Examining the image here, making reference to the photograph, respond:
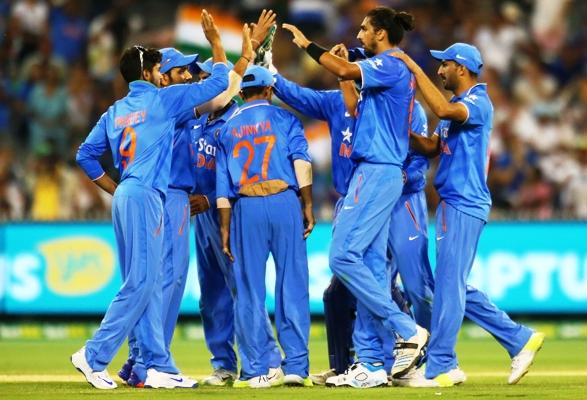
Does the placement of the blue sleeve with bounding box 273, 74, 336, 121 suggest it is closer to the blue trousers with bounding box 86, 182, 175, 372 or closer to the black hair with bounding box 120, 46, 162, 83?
the black hair with bounding box 120, 46, 162, 83

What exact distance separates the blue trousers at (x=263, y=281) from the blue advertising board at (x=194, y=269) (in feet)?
18.9

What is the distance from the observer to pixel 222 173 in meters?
10.3

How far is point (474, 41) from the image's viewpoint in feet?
63.7

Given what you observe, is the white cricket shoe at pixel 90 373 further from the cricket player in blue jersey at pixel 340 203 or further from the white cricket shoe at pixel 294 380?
the cricket player in blue jersey at pixel 340 203

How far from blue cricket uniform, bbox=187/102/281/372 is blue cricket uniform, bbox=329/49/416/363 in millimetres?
1284

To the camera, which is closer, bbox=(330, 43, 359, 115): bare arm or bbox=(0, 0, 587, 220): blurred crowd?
bbox=(330, 43, 359, 115): bare arm

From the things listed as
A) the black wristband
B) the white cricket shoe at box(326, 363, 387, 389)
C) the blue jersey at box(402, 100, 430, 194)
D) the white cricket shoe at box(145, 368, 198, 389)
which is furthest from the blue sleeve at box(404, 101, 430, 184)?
the white cricket shoe at box(145, 368, 198, 389)

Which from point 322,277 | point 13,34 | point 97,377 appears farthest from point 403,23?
point 13,34

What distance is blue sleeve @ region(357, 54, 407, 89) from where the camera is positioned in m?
9.70

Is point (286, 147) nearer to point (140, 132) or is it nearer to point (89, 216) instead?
point (140, 132)

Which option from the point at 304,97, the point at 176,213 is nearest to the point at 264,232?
the point at 176,213

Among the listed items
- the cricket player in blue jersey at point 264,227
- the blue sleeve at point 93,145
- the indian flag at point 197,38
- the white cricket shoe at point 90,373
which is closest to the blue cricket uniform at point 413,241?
the cricket player in blue jersey at point 264,227

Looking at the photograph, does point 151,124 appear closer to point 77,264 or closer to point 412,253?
point 412,253

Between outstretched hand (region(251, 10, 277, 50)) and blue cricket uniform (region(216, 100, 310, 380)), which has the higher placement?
outstretched hand (region(251, 10, 277, 50))
